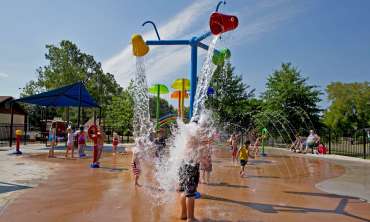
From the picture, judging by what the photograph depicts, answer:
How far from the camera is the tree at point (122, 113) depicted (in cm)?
3750

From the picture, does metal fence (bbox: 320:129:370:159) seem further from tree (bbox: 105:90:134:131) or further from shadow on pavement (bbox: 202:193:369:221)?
tree (bbox: 105:90:134:131)

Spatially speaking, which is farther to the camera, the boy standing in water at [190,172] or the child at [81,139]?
the child at [81,139]

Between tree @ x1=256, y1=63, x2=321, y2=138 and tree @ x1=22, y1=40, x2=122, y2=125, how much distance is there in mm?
25534

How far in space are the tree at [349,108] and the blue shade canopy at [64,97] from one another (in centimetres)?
3729

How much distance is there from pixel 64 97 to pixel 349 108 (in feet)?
145

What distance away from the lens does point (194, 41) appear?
794cm

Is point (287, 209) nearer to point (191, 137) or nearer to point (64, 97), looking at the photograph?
point (191, 137)

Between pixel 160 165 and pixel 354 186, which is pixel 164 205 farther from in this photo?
pixel 354 186

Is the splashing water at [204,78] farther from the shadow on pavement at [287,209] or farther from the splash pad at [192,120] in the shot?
the shadow on pavement at [287,209]

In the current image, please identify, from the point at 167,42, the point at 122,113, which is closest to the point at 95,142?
the point at 167,42

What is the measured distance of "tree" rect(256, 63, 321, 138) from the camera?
28.2 meters

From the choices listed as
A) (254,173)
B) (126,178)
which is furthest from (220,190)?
(254,173)

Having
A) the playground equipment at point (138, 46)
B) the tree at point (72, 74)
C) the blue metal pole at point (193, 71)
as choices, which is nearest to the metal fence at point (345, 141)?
the blue metal pole at point (193, 71)

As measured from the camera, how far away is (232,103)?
3406 centimetres
